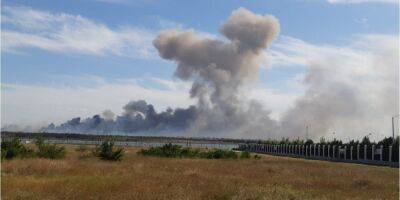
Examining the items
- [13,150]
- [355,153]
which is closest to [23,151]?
[13,150]

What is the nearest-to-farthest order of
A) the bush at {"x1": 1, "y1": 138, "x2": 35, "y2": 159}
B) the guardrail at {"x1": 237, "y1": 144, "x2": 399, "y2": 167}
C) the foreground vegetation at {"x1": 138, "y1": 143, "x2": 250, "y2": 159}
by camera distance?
1. the bush at {"x1": 1, "y1": 138, "x2": 35, "y2": 159}
2. the foreground vegetation at {"x1": 138, "y1": 143, "x2": 250, "y2": 159}
3. the guardrail at {"x1": 237, "y1": 144, "x2": 399, "y2": 167}

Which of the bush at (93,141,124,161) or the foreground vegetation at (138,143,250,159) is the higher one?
the bush at (93,141,124,161)

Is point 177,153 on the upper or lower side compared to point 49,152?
lower

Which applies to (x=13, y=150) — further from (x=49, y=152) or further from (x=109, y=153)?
(x=109, y=153)

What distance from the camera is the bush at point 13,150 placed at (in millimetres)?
41188

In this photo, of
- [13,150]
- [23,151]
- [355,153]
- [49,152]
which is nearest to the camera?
[13,150]

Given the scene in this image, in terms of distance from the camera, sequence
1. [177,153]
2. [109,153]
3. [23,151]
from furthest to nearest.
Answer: [177,153]
[109,153]
[23,151]

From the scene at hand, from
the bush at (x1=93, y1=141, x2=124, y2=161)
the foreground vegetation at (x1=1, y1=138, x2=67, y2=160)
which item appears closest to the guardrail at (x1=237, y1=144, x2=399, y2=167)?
the bush at (x1=93, y1=141, x2=124, y2=161)

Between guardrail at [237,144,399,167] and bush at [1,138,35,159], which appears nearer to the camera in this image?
bush at [1,138,35,159]

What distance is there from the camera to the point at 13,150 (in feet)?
139

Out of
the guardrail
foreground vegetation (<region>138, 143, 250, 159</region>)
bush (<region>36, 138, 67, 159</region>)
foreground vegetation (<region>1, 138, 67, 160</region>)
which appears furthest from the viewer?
the guardrail

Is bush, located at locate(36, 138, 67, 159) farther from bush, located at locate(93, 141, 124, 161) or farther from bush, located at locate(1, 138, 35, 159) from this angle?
bush, located at locate(93, 141, 124, 161)

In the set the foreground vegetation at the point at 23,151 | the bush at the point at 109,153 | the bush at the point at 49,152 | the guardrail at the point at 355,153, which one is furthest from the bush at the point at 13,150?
the guardrail at the point at 355,153

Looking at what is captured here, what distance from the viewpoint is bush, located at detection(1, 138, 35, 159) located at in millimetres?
41188
